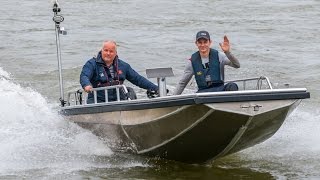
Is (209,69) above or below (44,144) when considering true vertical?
above

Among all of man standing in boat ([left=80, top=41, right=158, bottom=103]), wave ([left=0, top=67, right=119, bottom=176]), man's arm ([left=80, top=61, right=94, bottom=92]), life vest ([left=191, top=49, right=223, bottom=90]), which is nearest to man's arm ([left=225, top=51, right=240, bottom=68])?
life vest ([left=191, top=49, right=223, bottom=90])

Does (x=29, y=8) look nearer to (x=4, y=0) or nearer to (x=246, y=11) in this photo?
(x=4, y=0)

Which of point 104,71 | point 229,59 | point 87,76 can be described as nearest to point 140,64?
point 104,71

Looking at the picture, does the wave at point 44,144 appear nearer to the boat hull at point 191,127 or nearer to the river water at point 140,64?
the river water at point 140,64

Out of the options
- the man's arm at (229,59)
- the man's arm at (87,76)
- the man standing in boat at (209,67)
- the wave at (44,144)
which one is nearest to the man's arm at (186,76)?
the man standing in boat at (209,67)

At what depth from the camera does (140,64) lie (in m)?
19.5

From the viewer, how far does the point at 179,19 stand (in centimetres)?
2738

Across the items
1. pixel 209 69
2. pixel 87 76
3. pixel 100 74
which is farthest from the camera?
pixel 100 74

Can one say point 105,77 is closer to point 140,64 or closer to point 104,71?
point 104,71

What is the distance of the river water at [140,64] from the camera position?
10.6m

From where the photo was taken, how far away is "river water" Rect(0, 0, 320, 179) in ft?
34.9

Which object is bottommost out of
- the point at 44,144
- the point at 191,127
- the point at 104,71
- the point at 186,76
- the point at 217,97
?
the point at 44,144

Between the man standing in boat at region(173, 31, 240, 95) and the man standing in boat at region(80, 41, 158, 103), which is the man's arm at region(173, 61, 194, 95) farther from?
the man standing in boat at region(80, 41, 158, 103)

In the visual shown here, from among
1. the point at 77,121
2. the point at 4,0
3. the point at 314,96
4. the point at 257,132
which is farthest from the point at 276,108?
the point at 4,0
